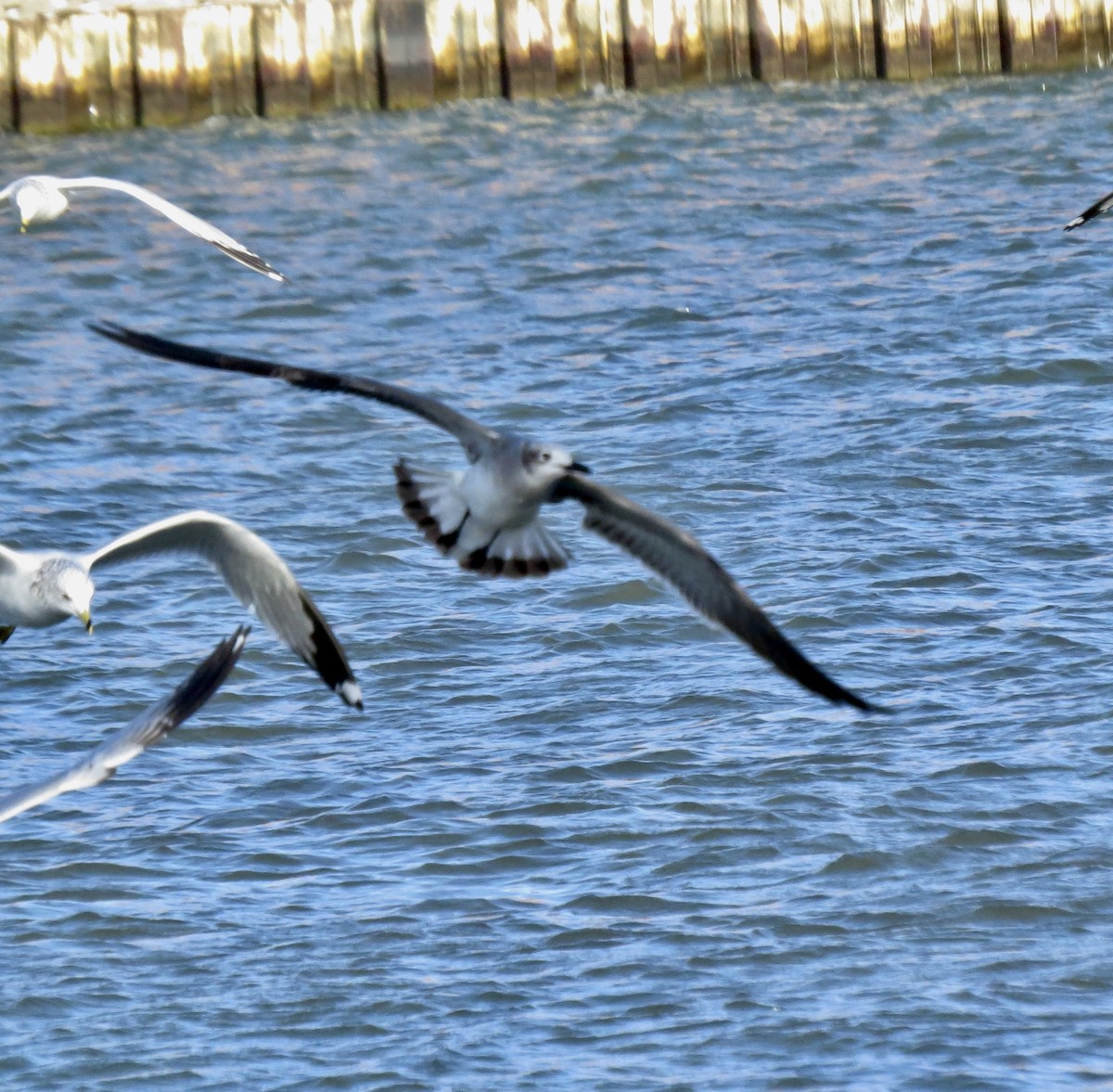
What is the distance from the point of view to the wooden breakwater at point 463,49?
19094mm

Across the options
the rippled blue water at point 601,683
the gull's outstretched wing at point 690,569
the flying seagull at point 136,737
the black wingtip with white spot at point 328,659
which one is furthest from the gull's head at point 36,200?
the gull's outstretched wing at point 690,569

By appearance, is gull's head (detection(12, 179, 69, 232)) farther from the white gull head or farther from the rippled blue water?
the white gull head

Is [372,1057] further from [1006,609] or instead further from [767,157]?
[767,157]

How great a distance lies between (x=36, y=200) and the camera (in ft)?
36.3

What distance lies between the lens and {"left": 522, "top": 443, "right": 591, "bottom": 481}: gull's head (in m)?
6.43

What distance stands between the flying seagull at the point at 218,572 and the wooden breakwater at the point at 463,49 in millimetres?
12726

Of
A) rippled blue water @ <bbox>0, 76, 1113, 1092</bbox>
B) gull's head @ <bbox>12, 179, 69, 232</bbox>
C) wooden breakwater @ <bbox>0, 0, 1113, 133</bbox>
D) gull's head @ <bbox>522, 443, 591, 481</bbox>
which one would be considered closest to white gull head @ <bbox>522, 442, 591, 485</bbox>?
gull's head @ <bbox>522, 443, 591, 481</bbox>

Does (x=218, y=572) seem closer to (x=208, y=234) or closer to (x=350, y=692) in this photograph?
(x=350, y=692)

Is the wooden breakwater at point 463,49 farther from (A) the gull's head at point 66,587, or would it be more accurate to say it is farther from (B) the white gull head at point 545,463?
(B) the white gull head at point 545,463

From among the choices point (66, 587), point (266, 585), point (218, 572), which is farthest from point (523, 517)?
point (66, 587)

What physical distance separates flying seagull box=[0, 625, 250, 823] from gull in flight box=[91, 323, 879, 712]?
699 millimetres

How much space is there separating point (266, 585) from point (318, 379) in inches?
46.1

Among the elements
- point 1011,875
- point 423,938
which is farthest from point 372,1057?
point 1011,875

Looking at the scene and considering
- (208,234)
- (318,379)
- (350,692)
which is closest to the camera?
(318,379)
